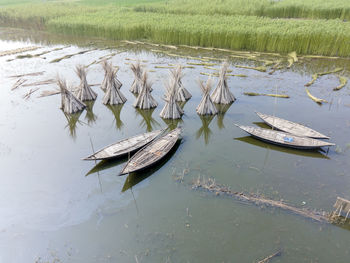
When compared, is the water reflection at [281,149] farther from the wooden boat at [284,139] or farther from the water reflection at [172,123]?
the water reflection at [172,123]

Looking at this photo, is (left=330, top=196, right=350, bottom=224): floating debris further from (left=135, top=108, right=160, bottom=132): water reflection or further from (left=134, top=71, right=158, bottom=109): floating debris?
(left=134, top=71, right=158, bottom=109): floating debris

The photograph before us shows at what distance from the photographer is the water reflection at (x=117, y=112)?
1058 centimetres

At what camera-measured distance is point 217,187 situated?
713 cm

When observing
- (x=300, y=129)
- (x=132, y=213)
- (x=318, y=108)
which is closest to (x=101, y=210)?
(x=132, y=213)

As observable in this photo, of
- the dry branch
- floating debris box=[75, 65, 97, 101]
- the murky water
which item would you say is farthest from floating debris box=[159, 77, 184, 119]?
the dry branch

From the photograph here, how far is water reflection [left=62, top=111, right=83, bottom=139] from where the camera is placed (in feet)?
33.0

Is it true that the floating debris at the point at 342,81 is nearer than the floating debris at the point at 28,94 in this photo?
Yes

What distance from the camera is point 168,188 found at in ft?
23.8

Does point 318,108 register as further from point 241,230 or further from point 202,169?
point 241,230

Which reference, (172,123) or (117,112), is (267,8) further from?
(117,112)

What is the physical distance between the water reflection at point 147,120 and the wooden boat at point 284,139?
11.6 ft

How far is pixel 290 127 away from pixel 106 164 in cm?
656

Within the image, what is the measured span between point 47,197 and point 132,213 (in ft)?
8.41

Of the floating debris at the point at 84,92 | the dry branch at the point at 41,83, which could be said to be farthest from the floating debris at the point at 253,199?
the dry branch at the point at 41,83
